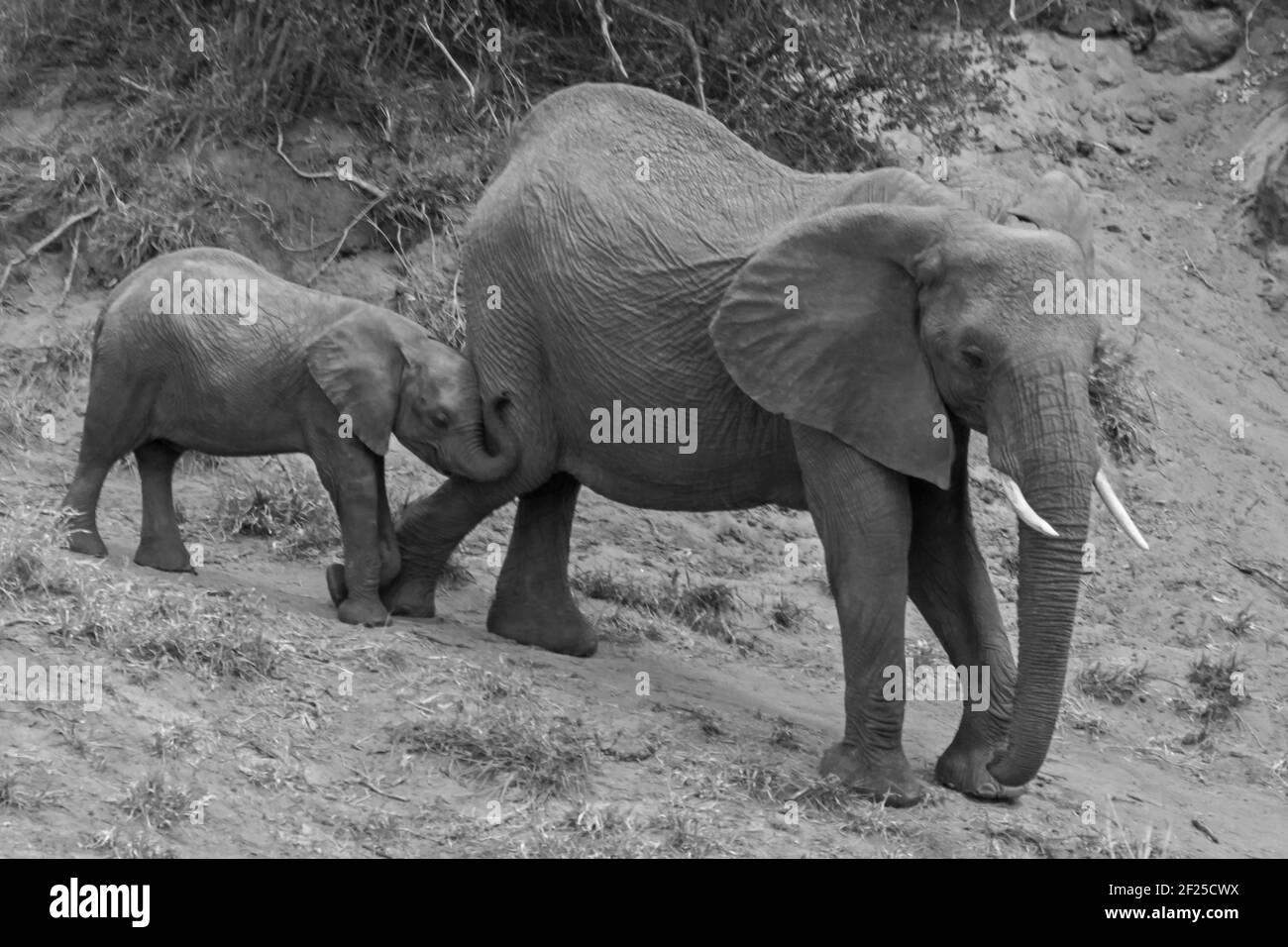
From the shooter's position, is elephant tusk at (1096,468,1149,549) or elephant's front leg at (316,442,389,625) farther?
elephant's front leg at (316,442,389,625)

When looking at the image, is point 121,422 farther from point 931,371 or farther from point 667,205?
point 931,371

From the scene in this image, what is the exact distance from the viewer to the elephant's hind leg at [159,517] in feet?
29.1

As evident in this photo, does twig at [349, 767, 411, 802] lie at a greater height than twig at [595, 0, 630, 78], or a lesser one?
lesser

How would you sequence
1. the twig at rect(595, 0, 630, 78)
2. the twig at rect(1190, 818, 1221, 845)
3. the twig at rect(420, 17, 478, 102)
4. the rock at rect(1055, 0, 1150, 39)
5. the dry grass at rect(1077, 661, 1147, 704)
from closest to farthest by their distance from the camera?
the twig at rect(1190, 818, 1221, 845)
the dry grass at rect(1077, 661, 1147, 704)
the twig at rect(595, 0, 630, 78)
the twig at rect(420, 17, 478, 102)
the rock at rect(1055, 0, 1150, 39)

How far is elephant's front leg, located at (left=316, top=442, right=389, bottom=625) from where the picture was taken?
8.66 metres

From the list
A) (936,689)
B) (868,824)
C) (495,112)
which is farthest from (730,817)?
(495,112)

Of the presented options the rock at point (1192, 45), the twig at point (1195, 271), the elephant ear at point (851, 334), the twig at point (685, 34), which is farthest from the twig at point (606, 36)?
the rock at point (1192, 45)

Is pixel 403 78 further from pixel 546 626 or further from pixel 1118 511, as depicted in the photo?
pixel 1118 511

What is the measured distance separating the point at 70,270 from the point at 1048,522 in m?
6.64

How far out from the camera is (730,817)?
7.16 m

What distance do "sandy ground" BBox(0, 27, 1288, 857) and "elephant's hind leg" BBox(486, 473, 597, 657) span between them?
0.18 meters

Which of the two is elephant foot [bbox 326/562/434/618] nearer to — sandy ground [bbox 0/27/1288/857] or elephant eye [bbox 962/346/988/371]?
sandy ground [bbox 0/27/1288/857]

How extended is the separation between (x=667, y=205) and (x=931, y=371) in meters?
1.64

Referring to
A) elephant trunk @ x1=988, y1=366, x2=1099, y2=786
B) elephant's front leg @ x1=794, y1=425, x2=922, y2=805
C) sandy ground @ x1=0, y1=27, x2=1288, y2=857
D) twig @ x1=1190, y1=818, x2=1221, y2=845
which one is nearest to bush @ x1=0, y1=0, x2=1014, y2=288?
sandy ground @ x1=0, y1=27, x2=1288, y2=857
